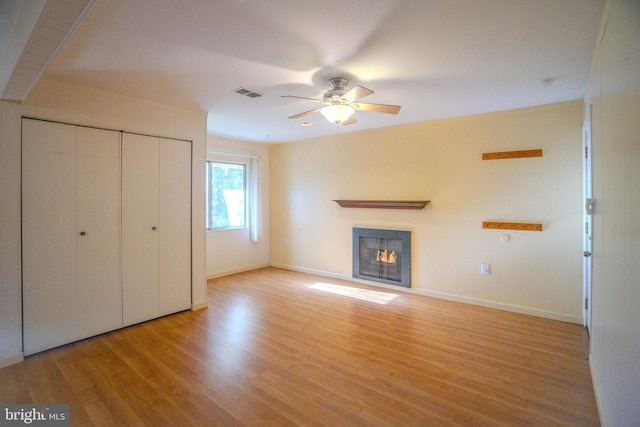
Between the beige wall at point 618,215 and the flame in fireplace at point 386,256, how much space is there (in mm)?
2652

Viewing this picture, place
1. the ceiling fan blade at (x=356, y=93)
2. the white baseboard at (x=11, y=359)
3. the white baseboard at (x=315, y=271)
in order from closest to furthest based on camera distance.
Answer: the ceiling fan blade at (x=356, y=93) → the white baseboard at (x=11, y=359) → the white baseboard at (x=315, y=271)

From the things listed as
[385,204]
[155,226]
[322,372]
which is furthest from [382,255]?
[155,226]

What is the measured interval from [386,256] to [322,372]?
2.60 meters

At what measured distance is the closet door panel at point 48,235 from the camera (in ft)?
8.63

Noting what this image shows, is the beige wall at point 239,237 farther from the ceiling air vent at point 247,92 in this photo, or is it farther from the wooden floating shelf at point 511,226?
the wooden floating shelf at point 511,226

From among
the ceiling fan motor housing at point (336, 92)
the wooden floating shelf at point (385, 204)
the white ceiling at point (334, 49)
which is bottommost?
the wooden floating shelf at point (385, 204)

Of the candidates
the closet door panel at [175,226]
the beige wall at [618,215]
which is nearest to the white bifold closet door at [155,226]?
the closet door panel at [175,226]

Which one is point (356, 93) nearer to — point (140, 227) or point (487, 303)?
point (140, 227)

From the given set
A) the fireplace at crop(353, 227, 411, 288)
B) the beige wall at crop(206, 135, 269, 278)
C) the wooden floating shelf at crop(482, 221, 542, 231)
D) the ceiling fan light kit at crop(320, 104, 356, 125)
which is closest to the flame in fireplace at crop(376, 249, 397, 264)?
the fireplace at crop(353, 227, 411, 288)

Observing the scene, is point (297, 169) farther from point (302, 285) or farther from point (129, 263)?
point (129, 263)

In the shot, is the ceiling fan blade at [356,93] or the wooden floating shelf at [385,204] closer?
the ceiling fan blade at [356,93]

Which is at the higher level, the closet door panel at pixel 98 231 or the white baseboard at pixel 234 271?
the closet door panel at pixel 98 231

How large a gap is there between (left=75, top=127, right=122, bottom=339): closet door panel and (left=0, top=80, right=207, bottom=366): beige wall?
0.19m

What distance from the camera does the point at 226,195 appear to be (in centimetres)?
560
